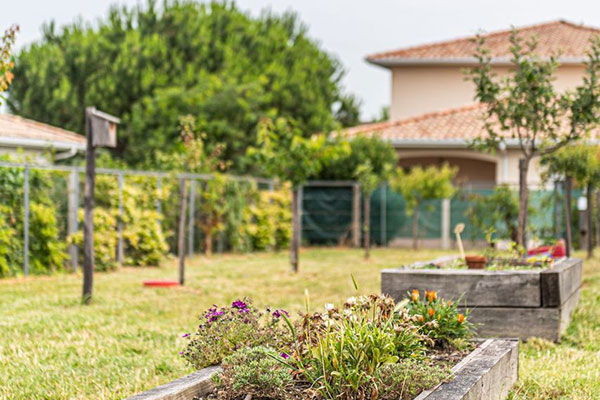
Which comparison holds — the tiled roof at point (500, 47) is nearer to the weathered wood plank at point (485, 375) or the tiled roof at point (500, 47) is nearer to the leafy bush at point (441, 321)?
the leafy bush at point (441, 321)

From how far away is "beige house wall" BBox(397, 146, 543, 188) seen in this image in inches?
1017

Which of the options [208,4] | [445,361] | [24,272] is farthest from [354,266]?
[208,4]

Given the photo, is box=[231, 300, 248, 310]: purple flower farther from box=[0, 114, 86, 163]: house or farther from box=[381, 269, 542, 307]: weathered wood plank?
box=[0, 114, 86, 163]: house

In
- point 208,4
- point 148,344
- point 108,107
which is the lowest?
point 148,344

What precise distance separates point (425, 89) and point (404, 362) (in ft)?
85.5

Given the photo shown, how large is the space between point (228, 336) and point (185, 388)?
0.94 m

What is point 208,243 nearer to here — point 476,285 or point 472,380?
point 476,285

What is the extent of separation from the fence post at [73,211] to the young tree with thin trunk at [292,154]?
3216mm

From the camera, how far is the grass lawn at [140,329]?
23.0 feet

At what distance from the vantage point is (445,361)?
614 centimetres

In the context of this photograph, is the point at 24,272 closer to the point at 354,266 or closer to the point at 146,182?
the point at 146,182

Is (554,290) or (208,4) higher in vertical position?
(208,4)

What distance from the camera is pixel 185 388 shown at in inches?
201

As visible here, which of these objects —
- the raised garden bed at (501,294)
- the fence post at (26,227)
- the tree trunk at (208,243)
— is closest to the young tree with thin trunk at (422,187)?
the tree trunk at (208,243)
